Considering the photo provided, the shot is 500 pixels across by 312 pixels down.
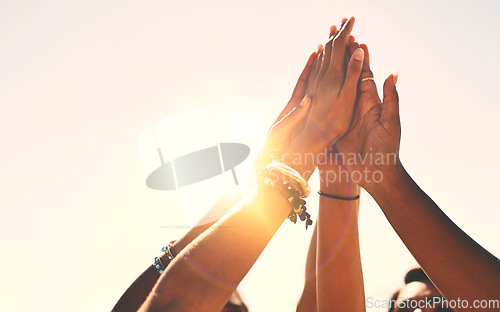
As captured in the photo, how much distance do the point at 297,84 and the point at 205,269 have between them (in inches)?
83.0

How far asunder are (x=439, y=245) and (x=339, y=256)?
786 mm

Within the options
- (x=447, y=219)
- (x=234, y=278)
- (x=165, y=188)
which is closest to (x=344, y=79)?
(x=447, y=219)

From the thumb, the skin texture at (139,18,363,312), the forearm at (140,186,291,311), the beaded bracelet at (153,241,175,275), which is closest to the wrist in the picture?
the thumb

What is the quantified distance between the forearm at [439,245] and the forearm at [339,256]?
416 mm

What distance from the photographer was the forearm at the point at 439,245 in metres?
1.54

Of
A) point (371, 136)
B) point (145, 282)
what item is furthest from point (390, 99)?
point (145, 282)

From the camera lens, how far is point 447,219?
1.74 meters

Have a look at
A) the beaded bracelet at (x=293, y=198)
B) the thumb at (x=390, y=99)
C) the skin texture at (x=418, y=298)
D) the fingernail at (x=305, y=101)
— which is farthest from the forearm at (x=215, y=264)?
the skin texture at (x=418, y=298)

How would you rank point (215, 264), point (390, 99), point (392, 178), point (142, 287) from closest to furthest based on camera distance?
point (215, 264), point (392, 178), point (142, 287), point (390, 99)

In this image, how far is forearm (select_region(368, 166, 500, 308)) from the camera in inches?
60.5

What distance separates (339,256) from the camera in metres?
2.38

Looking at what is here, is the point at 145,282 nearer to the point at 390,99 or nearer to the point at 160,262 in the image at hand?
the point at 160,262

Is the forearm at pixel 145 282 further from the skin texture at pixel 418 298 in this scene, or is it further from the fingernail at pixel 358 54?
the skin texture at pixel 418 298

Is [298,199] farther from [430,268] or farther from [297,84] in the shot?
[297,84]
